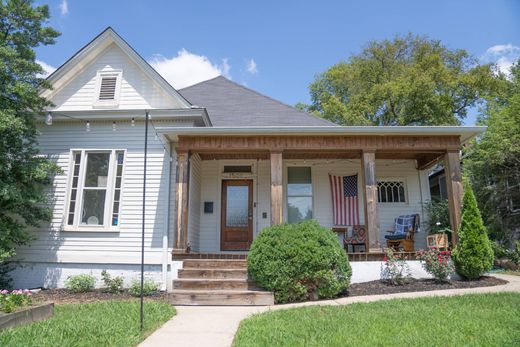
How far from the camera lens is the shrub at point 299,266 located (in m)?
6.09

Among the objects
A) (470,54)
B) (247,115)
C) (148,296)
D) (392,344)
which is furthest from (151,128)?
(470,54)

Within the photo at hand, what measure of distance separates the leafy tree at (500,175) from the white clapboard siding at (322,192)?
395 cm

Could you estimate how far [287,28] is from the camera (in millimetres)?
11797

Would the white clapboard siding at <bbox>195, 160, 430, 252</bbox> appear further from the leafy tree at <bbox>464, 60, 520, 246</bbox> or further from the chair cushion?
the leafy tree at <bbox>464, 60, 520, 246</bbox>

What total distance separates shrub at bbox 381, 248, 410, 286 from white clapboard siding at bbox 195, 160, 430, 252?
95.6 inches

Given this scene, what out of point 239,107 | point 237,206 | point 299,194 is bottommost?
point 237,206

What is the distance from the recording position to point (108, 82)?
939 cm

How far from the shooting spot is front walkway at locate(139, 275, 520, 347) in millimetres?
3893

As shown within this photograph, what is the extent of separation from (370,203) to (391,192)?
2.84m

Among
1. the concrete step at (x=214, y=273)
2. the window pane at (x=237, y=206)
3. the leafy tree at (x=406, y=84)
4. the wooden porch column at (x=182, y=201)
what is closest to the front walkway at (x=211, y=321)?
the concrete step at (x=214, y=273)

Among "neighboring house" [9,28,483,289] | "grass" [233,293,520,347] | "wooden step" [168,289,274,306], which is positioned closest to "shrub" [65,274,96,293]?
"neighboring house" [9,28,483,289]

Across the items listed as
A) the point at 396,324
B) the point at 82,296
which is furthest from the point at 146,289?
the point at 396,324

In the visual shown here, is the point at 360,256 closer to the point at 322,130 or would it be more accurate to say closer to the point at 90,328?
the point at 322,130

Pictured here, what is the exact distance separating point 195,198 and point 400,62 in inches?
821
